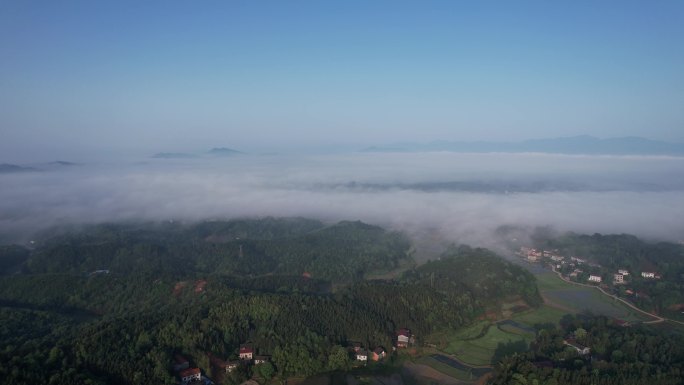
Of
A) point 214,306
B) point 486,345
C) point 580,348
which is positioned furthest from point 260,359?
point 580,348

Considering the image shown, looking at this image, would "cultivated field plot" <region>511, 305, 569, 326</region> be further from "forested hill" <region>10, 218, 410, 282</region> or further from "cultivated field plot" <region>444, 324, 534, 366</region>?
"forested hill" <region>10, 218, 410, 282</region>

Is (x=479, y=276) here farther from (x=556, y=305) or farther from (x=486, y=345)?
(x=486, y=345)

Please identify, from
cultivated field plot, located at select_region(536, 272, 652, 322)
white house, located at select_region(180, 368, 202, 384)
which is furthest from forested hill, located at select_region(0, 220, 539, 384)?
cultivated field plot, located at select_region(536, 272, 652, 322)

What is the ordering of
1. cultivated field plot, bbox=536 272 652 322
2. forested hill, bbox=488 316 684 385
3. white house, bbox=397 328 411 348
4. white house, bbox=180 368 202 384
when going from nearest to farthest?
forested hill, bbox=488 316 684 385 < white house, bbox=180 368 202 384 < white house, bbox=397 328 411 348 < cultivated field plot, bbox=536 272 652 322

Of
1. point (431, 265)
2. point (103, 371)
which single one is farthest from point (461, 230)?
point (103, 371)

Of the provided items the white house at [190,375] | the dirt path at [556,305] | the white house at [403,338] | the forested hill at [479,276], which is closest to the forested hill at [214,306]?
the forested hill at [479,276]
